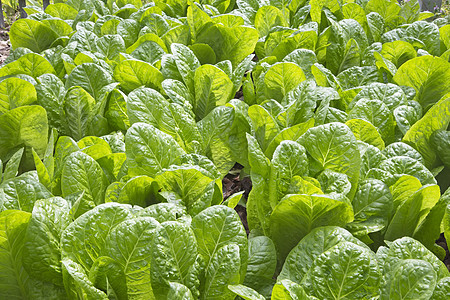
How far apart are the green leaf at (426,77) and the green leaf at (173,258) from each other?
4.71ft

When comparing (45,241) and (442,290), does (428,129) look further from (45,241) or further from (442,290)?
(45,241)

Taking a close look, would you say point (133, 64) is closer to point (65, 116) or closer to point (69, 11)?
point (65, 116)

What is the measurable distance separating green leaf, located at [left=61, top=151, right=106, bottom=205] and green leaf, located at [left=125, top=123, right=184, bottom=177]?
0.11 m

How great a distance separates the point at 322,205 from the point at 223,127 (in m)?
0.65

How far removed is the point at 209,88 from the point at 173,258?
111 centimetres

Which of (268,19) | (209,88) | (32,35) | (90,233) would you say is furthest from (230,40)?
(90,233)

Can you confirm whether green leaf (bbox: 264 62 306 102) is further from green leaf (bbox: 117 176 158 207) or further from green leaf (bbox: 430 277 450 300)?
green leaf (bbox: 430 277 450 300)

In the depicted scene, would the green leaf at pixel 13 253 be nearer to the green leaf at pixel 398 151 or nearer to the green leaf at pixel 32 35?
the green leaf at pixel 398 151

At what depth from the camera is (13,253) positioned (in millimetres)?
1303

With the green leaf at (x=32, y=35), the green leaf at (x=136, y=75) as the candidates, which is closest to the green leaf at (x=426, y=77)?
the green leaf at (x=136, y=75)

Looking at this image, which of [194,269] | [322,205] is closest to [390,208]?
[322,205]

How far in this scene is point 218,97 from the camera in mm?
2193

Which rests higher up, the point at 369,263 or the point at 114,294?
the point at 369,263

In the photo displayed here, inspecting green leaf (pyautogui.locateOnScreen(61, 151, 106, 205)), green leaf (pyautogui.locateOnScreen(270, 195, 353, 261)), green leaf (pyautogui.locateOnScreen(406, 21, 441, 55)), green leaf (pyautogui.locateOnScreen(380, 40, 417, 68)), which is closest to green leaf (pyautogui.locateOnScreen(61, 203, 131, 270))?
green leaf (pyautogui.locateOnScreen(61, 151, 106, 205))
